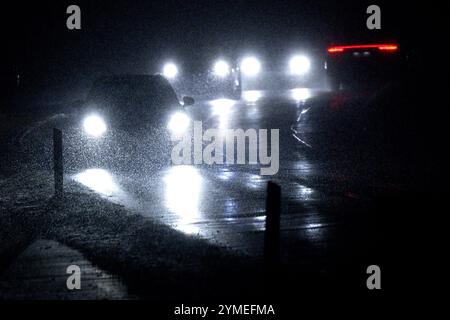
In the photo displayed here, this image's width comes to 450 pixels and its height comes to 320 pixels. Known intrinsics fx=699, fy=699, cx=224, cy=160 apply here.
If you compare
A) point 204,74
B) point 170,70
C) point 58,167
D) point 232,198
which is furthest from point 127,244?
point 170,70

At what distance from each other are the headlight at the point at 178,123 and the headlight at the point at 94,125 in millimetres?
Answer: 1372

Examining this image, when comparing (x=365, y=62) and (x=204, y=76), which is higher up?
(x=204, y=76)

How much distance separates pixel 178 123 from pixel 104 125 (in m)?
1.53

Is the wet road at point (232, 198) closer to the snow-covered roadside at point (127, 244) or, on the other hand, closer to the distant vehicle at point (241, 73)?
the snow-covered roadside at point (127, 244)

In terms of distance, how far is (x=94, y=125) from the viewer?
47.7ft

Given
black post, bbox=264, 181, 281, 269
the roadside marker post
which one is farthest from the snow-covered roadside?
black post, bbox=264, 181, 281, 269

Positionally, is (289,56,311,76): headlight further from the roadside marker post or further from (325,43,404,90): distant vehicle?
the roadside marker post

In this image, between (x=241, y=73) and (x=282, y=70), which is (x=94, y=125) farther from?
(x=282, y=70)

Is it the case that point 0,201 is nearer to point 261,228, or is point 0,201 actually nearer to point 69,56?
point 261,228

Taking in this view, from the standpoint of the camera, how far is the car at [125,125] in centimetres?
1440

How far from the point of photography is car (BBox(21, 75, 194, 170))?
14398 millimetres

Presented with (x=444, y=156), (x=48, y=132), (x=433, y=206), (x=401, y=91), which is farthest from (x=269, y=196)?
(x=401, y=91)

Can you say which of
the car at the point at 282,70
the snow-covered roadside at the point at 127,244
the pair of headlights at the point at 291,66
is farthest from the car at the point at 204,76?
the snow-covered roadside at the point at 127,244

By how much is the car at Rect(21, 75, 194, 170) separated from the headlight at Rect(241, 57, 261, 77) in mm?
41299
